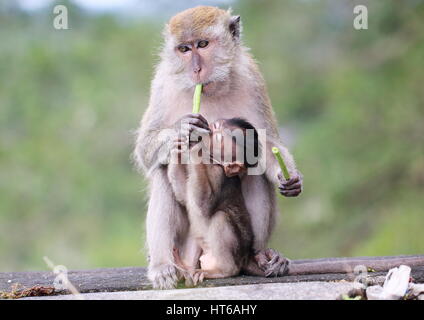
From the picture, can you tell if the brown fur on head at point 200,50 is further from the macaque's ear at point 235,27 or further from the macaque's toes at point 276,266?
the macaque's toes at point 276,266

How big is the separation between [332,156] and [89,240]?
4556 mm

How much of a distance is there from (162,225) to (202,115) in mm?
963

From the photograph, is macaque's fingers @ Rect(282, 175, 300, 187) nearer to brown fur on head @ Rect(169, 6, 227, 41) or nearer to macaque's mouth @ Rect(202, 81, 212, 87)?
macaque's mouth @ Rect(202, 81, 212, 87)

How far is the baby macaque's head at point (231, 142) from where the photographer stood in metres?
6.21

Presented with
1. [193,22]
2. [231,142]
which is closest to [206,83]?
[193,22]

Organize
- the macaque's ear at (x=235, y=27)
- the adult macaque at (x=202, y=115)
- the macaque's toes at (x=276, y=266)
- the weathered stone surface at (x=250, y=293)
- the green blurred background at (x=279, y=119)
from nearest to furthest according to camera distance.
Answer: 1. the weathered stone surface at (x=250, y=293)
2. the macaque's toes at (x=276, y=266)
3. the adult macaque at (x=202, y=115)
4. the macaque's ear at (x=235, y=27)
5. the green blurred background at (x=279, y=119)

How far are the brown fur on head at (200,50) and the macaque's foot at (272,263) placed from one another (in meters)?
1.42

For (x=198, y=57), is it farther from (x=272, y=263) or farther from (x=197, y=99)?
(x=272, y=263)

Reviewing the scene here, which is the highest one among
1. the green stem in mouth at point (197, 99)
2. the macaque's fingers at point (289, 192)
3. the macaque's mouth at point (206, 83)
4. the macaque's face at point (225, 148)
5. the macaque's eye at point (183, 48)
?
the macaque's eye at point (183, 48)

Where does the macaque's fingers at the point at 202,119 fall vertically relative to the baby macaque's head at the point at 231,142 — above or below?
above

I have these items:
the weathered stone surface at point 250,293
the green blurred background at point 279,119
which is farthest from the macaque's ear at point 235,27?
the green blurred background at point 279,119

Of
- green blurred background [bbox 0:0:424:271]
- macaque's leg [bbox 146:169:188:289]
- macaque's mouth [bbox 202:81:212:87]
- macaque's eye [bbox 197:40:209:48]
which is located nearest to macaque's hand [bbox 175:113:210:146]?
macaque's mouth [bbox 202:81:212:87]

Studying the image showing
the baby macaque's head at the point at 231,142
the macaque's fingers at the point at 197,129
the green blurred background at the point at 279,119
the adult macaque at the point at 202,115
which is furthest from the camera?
the green blurred background at the point at 279,119
